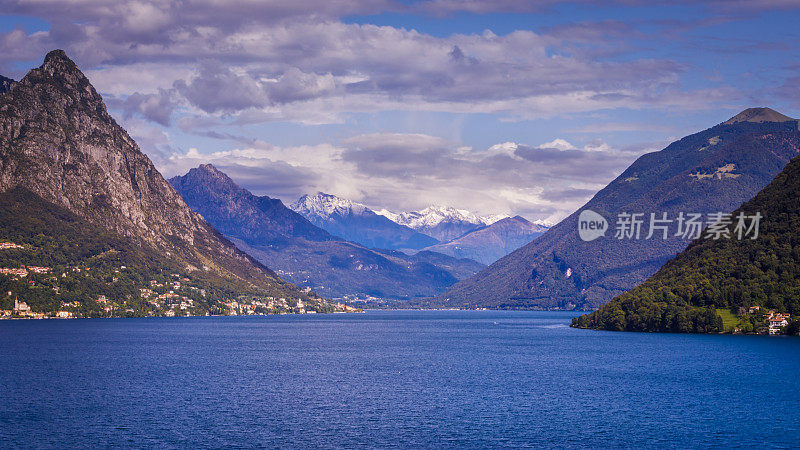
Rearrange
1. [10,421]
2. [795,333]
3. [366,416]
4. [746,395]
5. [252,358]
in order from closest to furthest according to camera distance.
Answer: [10,421] < [366,416] < [746,395] < [252,358] < [795,333]

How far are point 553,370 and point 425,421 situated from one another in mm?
57097

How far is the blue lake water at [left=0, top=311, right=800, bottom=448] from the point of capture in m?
77.6

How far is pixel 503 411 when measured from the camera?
92.6 m

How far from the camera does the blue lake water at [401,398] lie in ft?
255

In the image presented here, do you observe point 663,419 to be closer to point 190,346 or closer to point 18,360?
point 18,360

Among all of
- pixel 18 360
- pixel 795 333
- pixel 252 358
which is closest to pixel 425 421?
pixel 252 358

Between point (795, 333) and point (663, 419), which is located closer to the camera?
point (663, 419)

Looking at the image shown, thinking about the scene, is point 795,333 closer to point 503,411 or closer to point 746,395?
point 746,395

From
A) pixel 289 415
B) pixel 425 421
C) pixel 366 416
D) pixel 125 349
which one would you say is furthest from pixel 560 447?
pixel 125 349

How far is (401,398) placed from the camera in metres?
102

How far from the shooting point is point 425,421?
282 feet

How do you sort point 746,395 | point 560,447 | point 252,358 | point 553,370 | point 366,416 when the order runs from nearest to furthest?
point 560,447 → point 366,416 → point 746,395 → point 553,370 → point 252,358

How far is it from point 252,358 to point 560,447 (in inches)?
3922

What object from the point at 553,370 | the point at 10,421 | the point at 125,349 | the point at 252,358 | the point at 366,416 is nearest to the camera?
the point at 10,421
